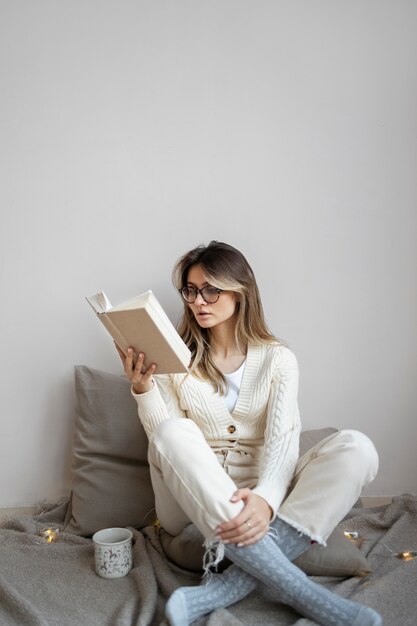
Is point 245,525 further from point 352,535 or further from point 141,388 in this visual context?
point 352,535

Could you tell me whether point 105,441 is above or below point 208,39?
below

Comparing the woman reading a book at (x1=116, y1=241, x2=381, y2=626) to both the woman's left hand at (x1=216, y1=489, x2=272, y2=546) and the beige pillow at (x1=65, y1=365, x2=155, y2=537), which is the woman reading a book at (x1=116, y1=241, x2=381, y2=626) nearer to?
the woman's left hand at (x1=216, y1=489, x2=272, y2=546)

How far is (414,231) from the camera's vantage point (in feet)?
6.23

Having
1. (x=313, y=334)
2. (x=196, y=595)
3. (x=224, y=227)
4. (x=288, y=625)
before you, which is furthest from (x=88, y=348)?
(x=288, y=625)

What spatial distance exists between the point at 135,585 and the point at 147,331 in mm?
608

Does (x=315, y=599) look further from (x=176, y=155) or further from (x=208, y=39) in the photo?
(x=208, y=39)

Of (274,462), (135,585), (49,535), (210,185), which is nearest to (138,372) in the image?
(274,462)

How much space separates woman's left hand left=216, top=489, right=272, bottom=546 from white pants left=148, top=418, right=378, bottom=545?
0.05ft

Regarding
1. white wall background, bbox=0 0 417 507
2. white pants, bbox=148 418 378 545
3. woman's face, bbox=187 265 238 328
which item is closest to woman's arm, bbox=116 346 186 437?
white pants, bbox=148 418 378 545

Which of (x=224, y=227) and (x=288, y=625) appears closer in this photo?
(x=288, y=625)

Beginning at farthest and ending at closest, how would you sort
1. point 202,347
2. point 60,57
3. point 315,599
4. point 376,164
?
point 376,164 < point 60,57 < point 202,347 < point 315,599

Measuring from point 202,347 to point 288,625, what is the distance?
741mm

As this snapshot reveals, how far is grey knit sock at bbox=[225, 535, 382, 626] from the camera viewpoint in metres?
1.10

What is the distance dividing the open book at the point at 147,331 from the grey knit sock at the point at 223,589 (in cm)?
43
